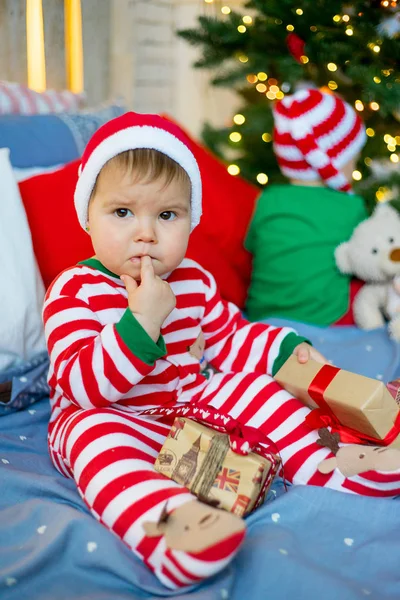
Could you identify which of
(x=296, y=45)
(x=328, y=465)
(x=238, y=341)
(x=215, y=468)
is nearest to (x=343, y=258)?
(x=238, y=341)

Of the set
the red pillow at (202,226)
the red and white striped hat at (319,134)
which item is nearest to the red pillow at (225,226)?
the red pillow at (202,226)

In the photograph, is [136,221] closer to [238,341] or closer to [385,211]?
[238,341]

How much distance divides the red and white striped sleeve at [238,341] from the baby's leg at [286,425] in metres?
0.06

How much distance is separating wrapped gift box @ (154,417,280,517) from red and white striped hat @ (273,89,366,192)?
2.98ft

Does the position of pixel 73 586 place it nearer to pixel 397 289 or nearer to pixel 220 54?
pixel 397 289

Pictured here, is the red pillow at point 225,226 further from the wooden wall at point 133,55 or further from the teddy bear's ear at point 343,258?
the wooden wall at point 133,55

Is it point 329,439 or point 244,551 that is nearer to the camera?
point 244,551

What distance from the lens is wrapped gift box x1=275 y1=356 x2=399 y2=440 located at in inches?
34.9

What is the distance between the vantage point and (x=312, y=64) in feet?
5.91

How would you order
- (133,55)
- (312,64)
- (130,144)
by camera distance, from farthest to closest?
(133,55), (312,64), (130,144)

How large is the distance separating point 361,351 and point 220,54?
3.40ft

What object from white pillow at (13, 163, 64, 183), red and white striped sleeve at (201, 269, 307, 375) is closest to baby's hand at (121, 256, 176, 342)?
red and white striped sleeve at (201, 269, 307, 375)

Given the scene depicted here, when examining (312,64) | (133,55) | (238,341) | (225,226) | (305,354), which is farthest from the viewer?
(133,55)

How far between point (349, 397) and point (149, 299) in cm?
32
